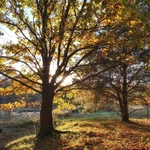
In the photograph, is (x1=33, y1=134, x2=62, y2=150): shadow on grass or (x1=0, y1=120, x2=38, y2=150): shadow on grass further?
(x1=0, y1=120, x2=38, y2=150): shadow on grass

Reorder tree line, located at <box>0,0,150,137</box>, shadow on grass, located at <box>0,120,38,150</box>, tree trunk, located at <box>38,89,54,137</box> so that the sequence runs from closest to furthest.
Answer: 1. tree line, located at <box>0,0,150,137</box>
2. tree trunk, located at <box>38,89,54,137</box>
3. shadow on grass, located at <box>0,120,38,150</box>

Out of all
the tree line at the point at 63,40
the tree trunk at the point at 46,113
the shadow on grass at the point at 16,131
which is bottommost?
the shadow on grass at the point at 16,131

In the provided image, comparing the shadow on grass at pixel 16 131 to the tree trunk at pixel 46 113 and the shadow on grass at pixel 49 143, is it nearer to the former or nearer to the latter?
the tree trunk at pixel 46 113

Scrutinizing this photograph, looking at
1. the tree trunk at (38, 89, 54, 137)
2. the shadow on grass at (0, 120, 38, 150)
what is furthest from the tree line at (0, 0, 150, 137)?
the shadow on grass at (0, 120, 38, 150)

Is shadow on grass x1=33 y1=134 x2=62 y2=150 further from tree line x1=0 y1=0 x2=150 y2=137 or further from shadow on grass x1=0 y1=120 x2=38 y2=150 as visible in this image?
shadow on grass x1=0 y1=120 x2=38 y2=150

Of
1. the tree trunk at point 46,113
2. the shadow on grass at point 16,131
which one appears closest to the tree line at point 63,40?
the tree trunk at point 46,113

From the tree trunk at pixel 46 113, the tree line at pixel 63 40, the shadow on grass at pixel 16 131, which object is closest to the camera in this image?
the tree line at pixel 63 40

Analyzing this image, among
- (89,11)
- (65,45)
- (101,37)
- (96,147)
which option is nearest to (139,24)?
(101,37)

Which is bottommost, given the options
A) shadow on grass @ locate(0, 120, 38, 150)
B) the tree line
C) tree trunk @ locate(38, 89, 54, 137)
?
shadow on grass @ locate(0, 120, 38, 150)

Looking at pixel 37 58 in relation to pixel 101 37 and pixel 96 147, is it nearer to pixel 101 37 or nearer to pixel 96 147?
pixel 101 37

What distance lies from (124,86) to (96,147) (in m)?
9.57

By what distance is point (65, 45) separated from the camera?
10930mm

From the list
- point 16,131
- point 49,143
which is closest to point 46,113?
point 49,143

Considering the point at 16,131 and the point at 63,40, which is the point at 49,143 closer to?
the point at 63,40
